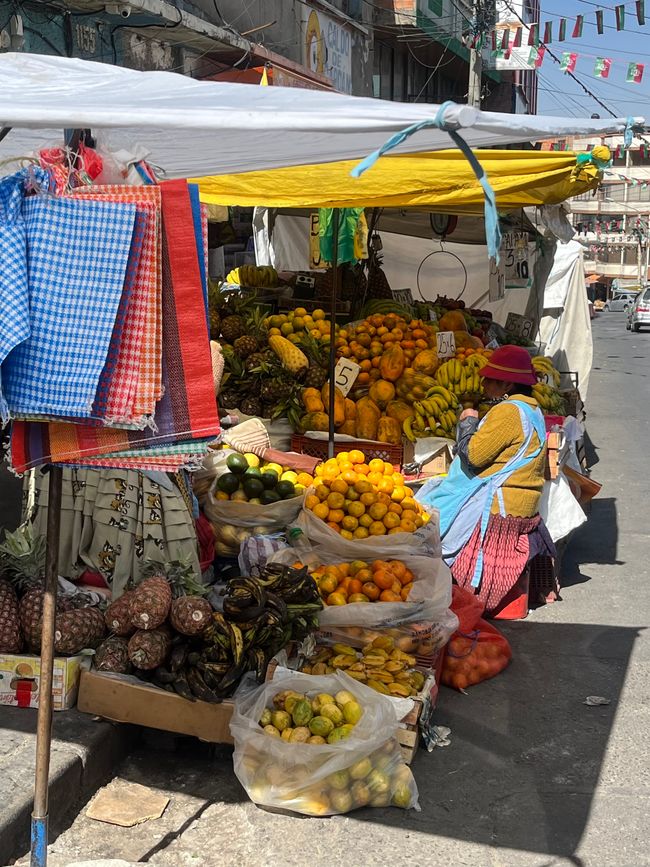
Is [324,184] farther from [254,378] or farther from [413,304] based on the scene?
[413,304]

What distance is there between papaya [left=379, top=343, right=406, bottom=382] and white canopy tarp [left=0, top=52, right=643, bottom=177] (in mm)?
4067

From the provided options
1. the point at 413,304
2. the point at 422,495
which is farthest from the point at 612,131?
the point at 413,304

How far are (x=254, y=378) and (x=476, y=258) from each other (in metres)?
8.07

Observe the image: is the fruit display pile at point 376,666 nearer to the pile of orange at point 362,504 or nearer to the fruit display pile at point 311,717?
the fruit display pile at point 311,717

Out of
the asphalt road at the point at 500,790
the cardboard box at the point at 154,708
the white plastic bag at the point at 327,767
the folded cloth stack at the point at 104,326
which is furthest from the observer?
the cardboard box at the point at 154,708

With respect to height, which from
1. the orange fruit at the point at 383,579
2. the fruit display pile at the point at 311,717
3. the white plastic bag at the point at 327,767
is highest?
the orange fruit at the point at 383,579

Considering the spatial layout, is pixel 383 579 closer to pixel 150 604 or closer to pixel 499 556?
pixel 499 556

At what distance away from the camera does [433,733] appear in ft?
14.9

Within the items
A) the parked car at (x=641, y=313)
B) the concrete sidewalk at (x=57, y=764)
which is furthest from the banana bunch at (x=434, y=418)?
the parked car at (x=641, y=313)

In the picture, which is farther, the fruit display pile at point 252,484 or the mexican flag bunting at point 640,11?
the mexican flag bunting at point 640,11

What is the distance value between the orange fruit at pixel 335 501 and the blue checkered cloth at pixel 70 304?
3194 millimetres

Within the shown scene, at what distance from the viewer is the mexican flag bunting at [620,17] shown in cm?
1678

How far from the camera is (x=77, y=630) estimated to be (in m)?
4.27

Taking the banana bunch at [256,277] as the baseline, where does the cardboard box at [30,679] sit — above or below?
below
